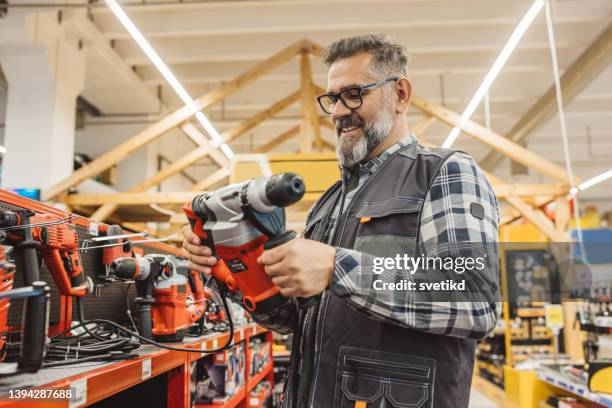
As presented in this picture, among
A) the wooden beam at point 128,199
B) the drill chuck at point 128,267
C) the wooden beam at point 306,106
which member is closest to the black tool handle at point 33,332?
the drill chuck at point 128,267

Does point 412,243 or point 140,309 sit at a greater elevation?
point 412,243

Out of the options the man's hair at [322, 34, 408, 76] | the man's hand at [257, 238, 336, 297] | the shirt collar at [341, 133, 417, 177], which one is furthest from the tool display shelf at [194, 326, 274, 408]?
the man's hair at [322, 34, 408, 76]

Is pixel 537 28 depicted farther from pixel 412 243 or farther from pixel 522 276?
pixel 412 243

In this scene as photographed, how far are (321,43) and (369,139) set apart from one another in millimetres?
6595

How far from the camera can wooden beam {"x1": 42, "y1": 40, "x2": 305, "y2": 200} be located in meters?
6.39

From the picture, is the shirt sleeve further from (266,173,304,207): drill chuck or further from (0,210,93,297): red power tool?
(0,210,93,297): red power tool

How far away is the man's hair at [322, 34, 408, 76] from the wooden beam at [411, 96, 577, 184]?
16.6ft

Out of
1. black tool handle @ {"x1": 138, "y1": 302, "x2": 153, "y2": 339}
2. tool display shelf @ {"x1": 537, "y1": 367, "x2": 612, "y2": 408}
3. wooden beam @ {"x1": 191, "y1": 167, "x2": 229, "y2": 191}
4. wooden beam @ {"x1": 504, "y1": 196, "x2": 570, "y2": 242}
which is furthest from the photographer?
wooden beam @ {"x1": 191, "y1": 167, "x2": 229, "y2": 191}

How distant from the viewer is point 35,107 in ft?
21.8

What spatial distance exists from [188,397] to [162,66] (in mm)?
4277

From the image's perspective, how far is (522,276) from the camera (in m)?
7.62

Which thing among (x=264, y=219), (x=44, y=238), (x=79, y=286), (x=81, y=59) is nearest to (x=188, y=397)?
(x=79, y=286)

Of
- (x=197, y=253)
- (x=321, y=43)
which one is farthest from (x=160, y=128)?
(x=197, y=253)

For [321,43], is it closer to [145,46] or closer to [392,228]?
[145,46]
